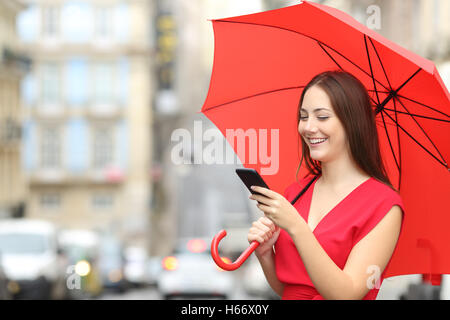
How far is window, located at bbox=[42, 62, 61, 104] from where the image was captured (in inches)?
1873

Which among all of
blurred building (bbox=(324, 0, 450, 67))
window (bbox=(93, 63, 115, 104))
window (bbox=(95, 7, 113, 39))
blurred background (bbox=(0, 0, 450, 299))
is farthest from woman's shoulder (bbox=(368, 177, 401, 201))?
window (bbox=(95, 7, 113, 39))

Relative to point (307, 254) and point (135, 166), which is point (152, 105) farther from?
point (307, 254)

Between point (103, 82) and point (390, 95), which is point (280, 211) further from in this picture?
point (103, 82)

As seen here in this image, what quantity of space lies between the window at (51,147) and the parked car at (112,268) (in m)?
20.3

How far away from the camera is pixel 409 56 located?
2.57 metres

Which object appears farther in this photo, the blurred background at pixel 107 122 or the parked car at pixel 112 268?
the blurred background at pixel 107 122

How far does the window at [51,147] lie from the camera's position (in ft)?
155

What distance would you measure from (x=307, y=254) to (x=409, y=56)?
2.72 ft

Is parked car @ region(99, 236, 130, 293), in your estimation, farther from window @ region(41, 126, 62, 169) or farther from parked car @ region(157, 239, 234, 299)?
window @ region(41, 126, 62, 169)
